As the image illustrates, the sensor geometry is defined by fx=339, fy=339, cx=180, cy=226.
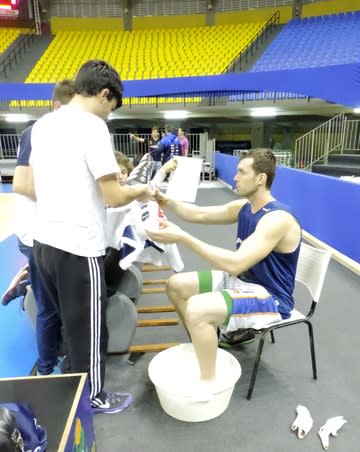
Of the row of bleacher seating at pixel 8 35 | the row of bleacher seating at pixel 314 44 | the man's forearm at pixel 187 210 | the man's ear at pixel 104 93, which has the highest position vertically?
the row of bleacher seating at pixel 8 35

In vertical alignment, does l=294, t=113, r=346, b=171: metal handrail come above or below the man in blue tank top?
above

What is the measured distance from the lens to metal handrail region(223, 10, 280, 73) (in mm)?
11590

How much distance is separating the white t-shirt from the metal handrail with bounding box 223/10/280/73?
11296mm

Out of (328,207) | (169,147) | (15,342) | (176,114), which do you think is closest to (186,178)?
(15,342)

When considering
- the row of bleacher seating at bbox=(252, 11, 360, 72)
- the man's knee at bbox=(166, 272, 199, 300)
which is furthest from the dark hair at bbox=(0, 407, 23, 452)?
the row of bleacher seating at bbox=(252, 11, 360, 72)

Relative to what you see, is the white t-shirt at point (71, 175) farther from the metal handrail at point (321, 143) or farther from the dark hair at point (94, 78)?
the metal handrail at point (321, 143)

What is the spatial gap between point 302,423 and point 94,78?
158 centimetres

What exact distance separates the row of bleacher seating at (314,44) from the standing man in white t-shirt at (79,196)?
9.65 m

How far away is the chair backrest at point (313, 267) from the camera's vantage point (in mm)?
1605

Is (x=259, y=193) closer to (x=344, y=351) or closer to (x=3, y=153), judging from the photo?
(x=344, y=351)

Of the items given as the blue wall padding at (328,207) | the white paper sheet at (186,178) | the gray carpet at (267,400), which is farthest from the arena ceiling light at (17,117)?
the gray carpet at (267,400)

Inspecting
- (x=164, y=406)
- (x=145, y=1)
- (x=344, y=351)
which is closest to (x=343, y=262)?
(x=344, y=351)

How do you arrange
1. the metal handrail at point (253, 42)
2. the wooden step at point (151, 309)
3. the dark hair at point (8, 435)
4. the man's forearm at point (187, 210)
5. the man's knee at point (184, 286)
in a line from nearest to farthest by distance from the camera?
the dark hair at point (8, 435) < the man's knee at point (184, 286) < the man's forearm at point (187, 210) < the wooden step at point (151, 309) < the metal handrail at point (253, 42)

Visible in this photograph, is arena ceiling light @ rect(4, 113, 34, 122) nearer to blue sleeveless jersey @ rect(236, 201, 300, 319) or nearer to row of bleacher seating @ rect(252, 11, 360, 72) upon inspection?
row of bleacher seating @ rect(252, 11, 360, 72)
